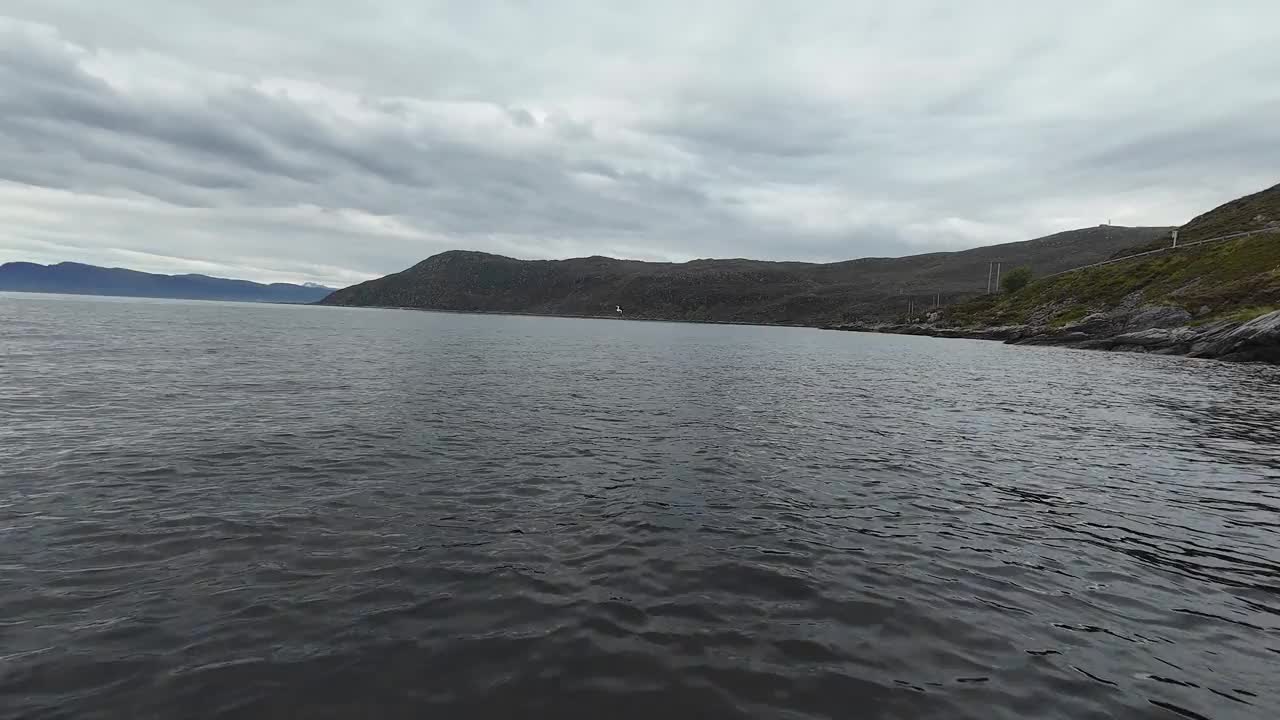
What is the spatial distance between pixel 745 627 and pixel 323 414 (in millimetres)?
24914

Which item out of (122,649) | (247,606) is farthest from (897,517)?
(122,649)

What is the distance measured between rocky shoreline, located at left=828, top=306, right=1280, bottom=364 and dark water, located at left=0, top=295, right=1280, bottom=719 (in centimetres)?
5831

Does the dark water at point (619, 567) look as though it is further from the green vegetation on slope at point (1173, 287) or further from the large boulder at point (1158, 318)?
the green vegetation on slope at point (1173, 287)

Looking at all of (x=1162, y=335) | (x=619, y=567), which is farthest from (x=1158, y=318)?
(x=619, y=567)

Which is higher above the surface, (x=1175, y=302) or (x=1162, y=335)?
(x=1175, y=302)

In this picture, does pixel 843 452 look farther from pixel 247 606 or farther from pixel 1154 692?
pixel 247 606

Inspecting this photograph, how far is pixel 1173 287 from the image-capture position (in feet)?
368

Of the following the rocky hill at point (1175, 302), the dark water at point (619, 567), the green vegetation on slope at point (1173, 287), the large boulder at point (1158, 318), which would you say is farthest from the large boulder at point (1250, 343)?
the dark water at point (619, 567)

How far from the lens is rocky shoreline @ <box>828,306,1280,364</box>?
66000 millimetres

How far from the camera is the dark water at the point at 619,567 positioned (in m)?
8.21

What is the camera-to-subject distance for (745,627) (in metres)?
10.0

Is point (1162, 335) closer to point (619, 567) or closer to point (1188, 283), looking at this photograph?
point (1188, 283)

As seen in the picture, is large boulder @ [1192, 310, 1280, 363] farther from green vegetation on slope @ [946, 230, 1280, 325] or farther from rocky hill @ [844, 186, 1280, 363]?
green vegetation on slope @ [946, 230, 1280, 325]

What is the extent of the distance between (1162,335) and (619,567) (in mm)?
112355
